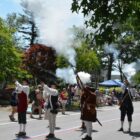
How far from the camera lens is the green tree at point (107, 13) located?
8.92m

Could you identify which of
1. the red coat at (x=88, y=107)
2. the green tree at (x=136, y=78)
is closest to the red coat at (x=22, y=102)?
the red coat at (x=88, y=107)

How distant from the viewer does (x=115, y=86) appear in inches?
2199

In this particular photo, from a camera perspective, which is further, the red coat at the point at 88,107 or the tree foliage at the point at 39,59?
the tree foliage at the point at 39,59

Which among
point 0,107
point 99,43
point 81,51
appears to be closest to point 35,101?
point 0,107

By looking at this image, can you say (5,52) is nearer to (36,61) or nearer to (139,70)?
(36,61)

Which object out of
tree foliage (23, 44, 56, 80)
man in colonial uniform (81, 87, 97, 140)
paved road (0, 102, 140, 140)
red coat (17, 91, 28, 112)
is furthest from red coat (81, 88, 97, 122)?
tree foliage (23, 44, 56, 80)

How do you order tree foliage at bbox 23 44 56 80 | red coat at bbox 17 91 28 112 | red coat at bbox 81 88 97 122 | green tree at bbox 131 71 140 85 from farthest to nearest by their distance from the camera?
green tree at bbox 131 71 140 85 < tree foliage at bbox 23 44 56 80 < red coat at bbox 17 91 28 112 < red coat at bbox 81 88 97 122

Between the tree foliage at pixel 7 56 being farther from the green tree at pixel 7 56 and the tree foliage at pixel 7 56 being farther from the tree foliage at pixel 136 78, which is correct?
the tree foliage at pixel 136 78

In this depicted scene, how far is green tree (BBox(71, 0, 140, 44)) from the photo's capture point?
892cm

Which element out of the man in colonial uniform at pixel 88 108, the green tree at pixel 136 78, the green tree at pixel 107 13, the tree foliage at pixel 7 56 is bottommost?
the man in colonial uniform at pixel 88 108

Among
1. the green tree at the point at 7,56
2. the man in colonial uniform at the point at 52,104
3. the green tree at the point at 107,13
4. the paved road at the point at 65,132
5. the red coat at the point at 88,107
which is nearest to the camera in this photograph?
the green tree at the point at 107,13

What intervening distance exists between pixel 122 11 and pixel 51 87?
6780mm

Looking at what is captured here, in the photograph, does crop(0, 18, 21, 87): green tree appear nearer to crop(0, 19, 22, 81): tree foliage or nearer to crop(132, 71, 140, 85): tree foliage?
crop(0, 19, 22, 81): tree foliage

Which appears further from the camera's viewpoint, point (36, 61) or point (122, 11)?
point (36, 61)
